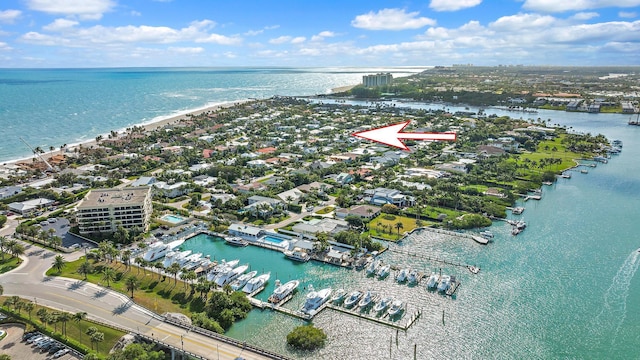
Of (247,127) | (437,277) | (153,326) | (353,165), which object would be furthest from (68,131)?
(437,277)

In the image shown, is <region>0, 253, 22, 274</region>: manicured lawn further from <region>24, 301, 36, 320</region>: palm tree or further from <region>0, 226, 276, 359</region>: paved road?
<region>24, 301, 36, 320</region>: palm tree

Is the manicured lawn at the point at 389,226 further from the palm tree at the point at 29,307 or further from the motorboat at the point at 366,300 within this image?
the palm tree at the point at 29,307

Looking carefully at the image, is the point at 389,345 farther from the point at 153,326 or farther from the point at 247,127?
the point at 247,127

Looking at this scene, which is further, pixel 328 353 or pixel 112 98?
pixel 112 98

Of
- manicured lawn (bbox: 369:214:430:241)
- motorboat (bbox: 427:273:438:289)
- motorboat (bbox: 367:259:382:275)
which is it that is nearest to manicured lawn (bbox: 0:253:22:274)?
motorboat (bbox: 367:259:382:275)

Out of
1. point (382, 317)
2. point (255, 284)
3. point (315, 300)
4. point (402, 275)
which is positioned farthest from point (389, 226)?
point (255, 284)

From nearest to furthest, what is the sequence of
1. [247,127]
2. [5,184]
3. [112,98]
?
1. [5,184]
2. [247,127]
3. [112,98]
